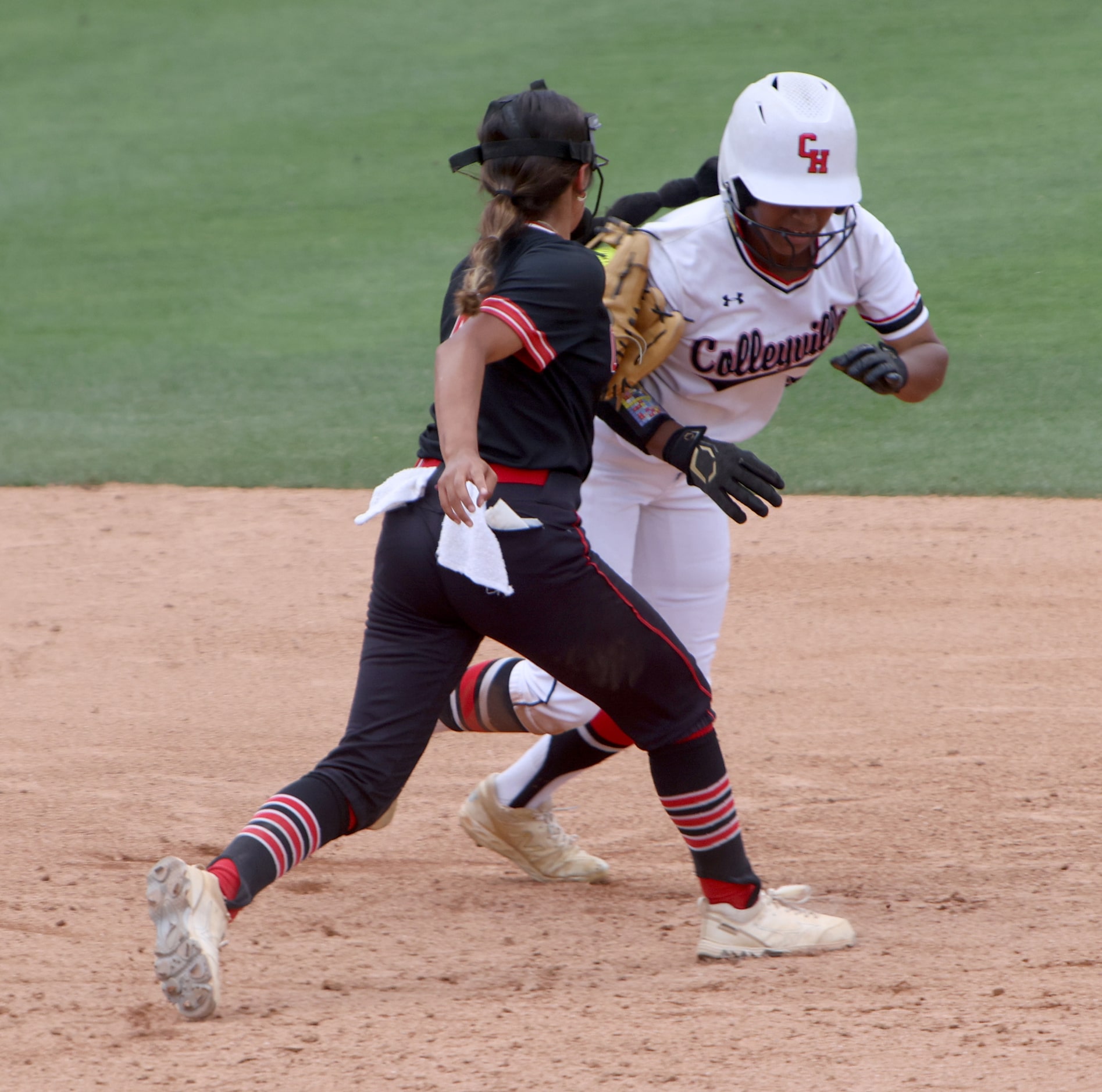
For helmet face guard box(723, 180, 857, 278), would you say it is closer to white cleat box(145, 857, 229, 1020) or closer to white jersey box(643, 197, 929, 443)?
white jersey box(643, 197, 929, 443)

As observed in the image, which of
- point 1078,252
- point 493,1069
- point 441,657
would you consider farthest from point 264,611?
point 1078,252

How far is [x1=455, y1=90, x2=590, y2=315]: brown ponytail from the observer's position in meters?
2.92

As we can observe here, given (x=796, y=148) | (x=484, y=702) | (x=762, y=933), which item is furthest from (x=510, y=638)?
(x=796, y=148)

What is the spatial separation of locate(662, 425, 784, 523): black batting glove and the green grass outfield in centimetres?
423

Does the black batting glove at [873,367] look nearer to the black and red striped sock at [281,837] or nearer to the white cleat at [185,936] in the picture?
the black and red striped sock at [281,837]

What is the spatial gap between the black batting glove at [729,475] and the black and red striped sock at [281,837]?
97 cm

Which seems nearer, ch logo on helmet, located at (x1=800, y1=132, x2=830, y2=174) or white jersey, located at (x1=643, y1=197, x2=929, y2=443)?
ch logo on helmet, located at (x1=800, y1=132, x2=830, y2=174)

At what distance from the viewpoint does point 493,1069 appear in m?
2.58

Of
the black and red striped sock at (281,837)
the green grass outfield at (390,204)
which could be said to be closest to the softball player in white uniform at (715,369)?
the black and red striped sock at (281,837)

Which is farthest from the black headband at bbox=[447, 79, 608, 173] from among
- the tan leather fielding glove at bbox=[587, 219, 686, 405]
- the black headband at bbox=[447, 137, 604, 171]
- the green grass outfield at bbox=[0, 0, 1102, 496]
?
the green grass outfield at bbox=[0, 0, 1102, 496]

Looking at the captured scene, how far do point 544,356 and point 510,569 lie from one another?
41 centimetres

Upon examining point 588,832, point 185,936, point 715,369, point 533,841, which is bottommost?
point 588,832

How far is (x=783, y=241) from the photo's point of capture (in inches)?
130

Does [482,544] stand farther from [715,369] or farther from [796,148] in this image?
[796,148]
